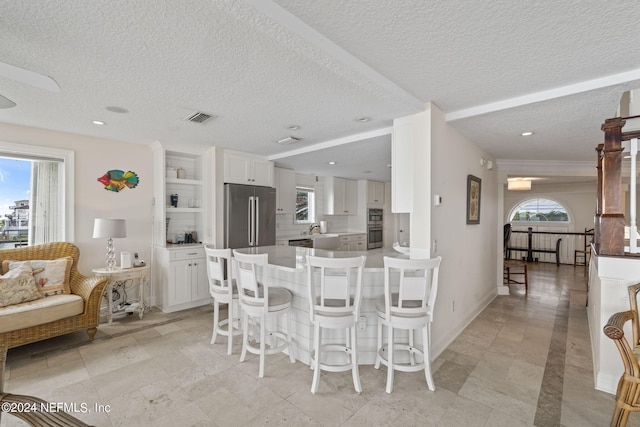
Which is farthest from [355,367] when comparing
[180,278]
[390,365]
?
[180,278]

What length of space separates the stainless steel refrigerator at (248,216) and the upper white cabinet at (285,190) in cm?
71

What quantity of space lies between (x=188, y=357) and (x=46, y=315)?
1.48 m

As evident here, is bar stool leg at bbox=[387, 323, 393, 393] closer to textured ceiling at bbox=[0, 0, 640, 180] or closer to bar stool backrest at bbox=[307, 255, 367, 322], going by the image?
bar stool backrest at bbox=[307, 255, 367, 322]

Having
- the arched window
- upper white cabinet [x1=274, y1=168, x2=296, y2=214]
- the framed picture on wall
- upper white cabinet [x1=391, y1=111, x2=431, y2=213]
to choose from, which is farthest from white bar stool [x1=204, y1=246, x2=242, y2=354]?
the arched window

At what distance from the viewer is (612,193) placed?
2289 millimetres

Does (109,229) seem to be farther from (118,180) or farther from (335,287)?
(335,287)

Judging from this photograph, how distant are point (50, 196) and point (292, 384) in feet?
12.7

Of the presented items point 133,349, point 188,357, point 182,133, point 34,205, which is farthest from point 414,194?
point 34,205

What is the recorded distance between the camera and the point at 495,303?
15.0 ft

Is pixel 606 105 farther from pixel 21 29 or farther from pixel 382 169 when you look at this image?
pixel 21 29

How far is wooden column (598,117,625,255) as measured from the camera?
7.38 feet

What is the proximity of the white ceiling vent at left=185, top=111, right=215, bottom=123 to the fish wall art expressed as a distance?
70.4 inches

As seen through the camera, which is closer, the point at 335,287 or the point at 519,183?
the point at 335,287

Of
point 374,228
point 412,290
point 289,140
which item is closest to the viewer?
point 412,290
